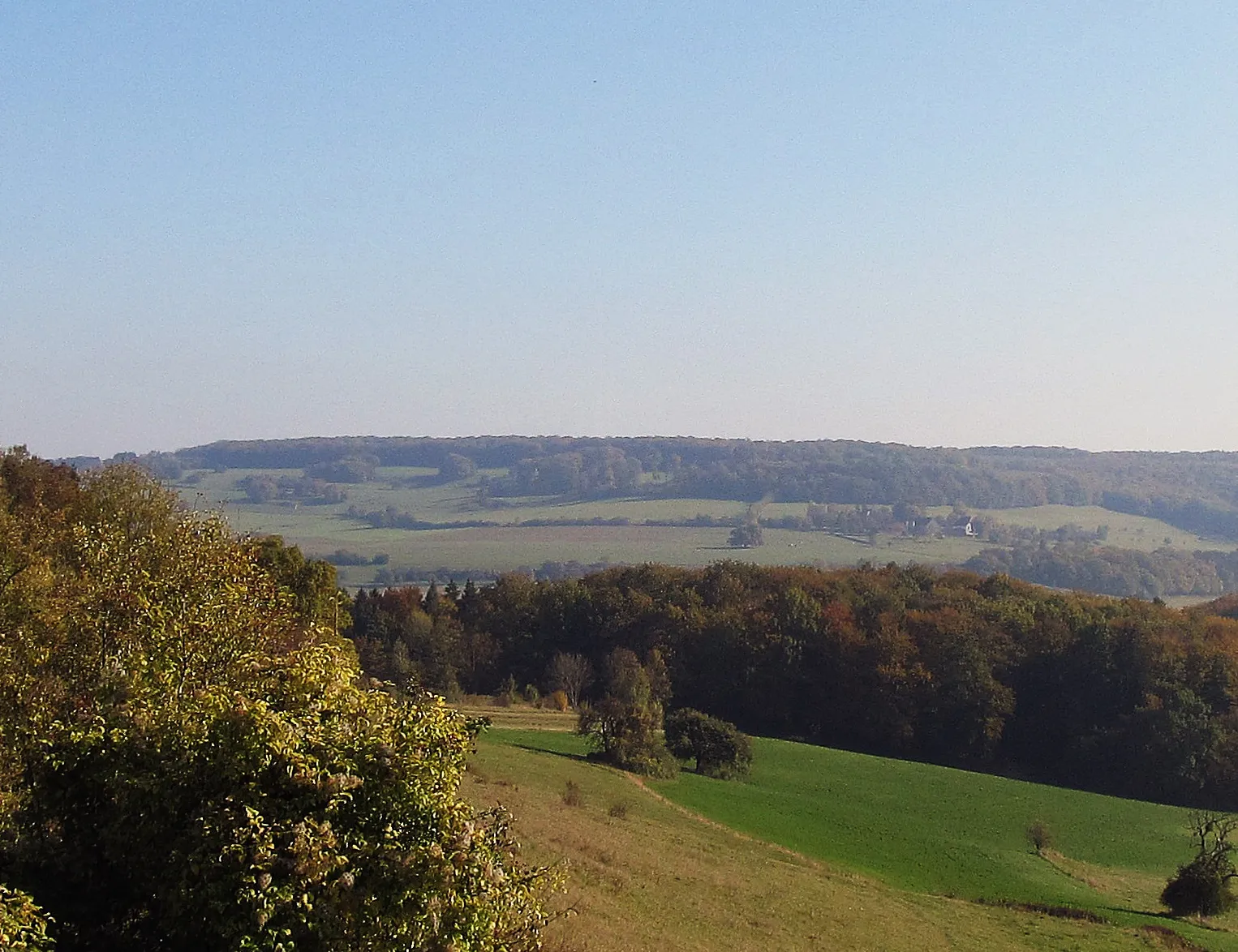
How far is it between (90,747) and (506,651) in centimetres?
10386

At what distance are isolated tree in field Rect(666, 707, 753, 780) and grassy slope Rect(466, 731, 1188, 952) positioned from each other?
58.3 ft

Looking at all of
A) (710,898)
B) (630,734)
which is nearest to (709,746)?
(630,734)

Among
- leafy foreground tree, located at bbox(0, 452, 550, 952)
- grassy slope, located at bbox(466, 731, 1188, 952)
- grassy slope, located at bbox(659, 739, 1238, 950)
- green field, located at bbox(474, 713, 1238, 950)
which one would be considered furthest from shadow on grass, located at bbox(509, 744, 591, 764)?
leafy foreground tree, located at bbox(0, 452, 550, 952)

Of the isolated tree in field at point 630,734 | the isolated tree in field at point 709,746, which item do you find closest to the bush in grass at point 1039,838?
the isolated tree in field at point 709,746

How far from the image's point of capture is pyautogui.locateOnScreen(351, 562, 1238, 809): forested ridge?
284ft

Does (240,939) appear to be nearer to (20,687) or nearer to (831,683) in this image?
(20,687)

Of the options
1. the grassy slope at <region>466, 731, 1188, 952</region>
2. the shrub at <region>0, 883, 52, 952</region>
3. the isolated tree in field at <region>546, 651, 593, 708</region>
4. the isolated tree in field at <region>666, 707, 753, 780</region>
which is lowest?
the isolated tree in field at <region>546, 651, 593, 708</region>

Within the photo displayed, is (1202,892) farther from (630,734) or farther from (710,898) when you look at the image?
(630,734)

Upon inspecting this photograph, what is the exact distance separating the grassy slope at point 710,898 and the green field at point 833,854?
4.2 inches

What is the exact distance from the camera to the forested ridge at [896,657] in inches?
3408

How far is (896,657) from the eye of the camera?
326 ft

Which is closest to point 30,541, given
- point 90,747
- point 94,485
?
point 90,747

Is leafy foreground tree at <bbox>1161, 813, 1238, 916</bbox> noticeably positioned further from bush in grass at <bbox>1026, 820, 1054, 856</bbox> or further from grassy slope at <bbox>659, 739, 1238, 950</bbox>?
bush in grass at <bbox>1026, 820, 1054, 856</bbox>

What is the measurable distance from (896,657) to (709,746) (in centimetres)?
3466
